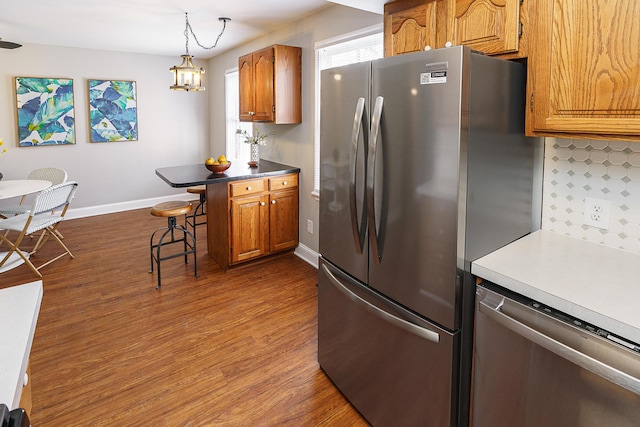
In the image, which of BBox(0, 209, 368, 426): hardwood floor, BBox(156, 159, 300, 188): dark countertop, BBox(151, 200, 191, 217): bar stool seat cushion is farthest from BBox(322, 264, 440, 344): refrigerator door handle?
BBox(151, 200, 191, 217): bar stool seat cushion

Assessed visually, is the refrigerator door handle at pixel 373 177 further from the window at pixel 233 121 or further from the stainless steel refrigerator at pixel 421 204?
the window at pixel 233 121

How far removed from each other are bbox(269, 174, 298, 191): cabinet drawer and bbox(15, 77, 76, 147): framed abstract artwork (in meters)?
3.55

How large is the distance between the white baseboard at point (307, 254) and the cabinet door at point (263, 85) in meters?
1.37

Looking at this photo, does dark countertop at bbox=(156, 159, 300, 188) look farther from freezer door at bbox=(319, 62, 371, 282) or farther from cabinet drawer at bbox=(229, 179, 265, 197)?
freezer door at bbox=(319, 62, 371, 282)

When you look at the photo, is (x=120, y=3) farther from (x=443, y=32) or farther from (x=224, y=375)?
(x=224, y=375)

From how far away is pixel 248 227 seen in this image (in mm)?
3836

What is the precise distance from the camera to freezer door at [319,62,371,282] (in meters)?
1.77

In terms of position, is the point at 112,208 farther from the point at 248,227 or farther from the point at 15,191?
the point at 248,227

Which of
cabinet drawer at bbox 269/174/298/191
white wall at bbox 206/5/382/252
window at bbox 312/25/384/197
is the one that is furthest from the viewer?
cabinet drawer at bbox 269/174/298/191

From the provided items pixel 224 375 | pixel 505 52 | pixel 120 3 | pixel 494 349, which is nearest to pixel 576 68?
pixel 505 52

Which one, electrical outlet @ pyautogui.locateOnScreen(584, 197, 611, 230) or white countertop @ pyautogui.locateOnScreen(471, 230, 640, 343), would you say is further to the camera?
electrical outlet @ pyautogui.locateOnScreen(584, 197, 611, 230)

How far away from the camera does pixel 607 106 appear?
4.41ft

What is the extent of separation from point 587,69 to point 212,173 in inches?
124

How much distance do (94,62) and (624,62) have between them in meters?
6.29
